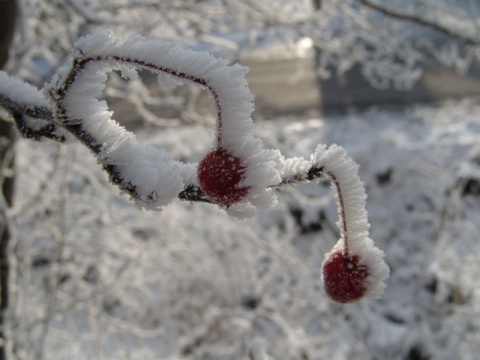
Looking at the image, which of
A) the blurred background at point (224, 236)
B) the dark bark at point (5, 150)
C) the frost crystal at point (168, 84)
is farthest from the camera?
the blurred background at point (224, 236)

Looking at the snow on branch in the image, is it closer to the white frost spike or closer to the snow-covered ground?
the white frost spike

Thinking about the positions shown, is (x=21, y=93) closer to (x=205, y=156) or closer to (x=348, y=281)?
(x=205, y=156)

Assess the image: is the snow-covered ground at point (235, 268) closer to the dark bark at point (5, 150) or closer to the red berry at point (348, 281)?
the dark bark at point (5, 150)

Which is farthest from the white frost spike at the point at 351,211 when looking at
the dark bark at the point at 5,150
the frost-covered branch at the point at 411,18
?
the frost-covered branch at the point at 411,18

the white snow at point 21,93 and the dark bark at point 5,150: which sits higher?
the white snow at point 21,93

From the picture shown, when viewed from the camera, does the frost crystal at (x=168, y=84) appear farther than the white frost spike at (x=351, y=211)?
No

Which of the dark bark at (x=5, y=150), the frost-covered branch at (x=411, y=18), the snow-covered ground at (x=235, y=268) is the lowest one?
the snow-covered ground at (x=235, y=268)

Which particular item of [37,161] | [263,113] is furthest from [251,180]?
[263,113]

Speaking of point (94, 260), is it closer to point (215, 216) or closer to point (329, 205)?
point (215, 216)
